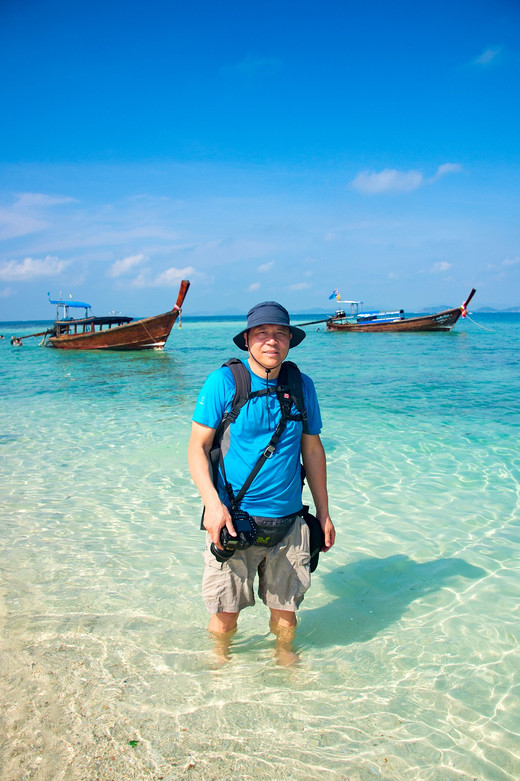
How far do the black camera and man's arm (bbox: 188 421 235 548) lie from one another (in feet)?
0.10

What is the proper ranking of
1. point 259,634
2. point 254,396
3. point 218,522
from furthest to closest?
point 259,634 < point 254,396 < point 218,522

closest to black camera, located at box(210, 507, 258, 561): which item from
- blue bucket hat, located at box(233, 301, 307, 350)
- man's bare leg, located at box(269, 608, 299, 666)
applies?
man's bare leg, located at box(269, 608, 299, 666)

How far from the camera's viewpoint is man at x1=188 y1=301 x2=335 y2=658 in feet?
8.22

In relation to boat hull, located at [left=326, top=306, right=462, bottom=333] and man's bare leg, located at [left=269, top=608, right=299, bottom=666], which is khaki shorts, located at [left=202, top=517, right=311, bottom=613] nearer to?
man's bare leg, located at [left=269, top=608, right=299, bottom=666]

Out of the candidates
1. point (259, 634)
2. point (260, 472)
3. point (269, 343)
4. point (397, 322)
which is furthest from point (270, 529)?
point (397, 322)

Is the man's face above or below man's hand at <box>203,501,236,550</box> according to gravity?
above

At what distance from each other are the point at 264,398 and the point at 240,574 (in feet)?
3.07

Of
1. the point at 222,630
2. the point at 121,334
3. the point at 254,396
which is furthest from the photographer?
the point at 121,334

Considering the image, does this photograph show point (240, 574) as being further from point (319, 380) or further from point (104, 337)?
point (104, 337)

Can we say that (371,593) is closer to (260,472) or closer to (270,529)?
(270,529)

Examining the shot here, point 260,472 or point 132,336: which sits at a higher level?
point 260,472

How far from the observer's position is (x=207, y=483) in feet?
8.14

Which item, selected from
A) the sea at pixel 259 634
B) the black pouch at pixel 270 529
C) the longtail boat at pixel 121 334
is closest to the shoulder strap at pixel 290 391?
the black pouch at pixel 270 529

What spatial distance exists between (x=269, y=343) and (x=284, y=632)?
5.55 feet
